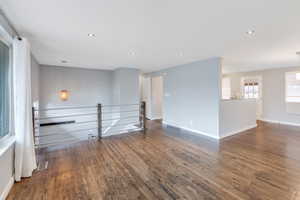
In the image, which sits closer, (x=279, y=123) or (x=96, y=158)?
(x=96, y=158)

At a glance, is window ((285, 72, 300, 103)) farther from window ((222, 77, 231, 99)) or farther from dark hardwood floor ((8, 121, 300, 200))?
dark hardwood floor ((8, 121, 300, 200))

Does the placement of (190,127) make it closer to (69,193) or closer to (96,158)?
(96,158)

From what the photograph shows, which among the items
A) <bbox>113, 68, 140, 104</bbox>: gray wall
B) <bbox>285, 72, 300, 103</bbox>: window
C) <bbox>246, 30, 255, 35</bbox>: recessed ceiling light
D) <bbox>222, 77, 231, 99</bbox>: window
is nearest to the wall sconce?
<bbox>113, 68, 140, 104</bbox>: gray wall

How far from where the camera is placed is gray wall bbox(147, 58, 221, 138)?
14.1 feet

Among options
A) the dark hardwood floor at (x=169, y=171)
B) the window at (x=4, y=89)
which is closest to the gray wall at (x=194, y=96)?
the dark hardwood floor at (x=169, y=171)

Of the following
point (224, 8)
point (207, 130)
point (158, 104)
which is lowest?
point (207, 130)

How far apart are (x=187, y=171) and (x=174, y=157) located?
1.85 feet

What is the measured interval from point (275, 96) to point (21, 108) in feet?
27.5

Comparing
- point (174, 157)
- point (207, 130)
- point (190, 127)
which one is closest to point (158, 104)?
point (190, 127)

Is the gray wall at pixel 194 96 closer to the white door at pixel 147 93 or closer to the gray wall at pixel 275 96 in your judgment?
the white door at pixel 147 93

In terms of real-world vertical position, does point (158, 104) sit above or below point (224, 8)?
below

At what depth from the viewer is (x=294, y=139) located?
4207mm

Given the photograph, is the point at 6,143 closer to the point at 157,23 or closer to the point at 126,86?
the point at 157,23

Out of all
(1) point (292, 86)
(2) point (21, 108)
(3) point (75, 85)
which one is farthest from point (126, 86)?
(1) point (292, 86)
